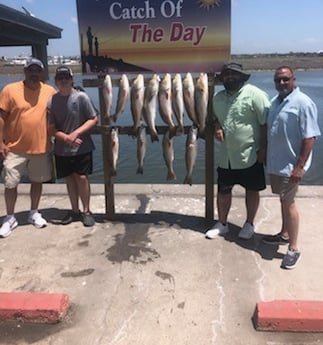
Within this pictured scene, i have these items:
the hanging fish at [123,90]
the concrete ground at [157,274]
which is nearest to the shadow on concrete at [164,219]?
the concrete ground at [157,274]

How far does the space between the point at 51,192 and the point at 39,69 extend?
2.19 metres

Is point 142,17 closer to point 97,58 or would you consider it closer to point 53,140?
point 97,58

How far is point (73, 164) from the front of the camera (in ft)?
16.7

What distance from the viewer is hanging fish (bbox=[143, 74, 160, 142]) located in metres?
4.71

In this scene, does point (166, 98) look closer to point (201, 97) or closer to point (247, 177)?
point (201, 97)

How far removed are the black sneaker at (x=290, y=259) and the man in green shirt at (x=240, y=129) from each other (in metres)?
0.74

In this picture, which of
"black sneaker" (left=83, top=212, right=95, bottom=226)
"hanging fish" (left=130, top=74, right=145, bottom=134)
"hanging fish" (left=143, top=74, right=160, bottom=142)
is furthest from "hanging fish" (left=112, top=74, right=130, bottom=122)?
"black sneaker" (left=83, top=212, right=95, bottom=226)

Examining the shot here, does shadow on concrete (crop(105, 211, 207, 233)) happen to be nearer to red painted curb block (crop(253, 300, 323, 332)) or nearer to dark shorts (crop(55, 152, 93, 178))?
dark shorts (crop(55, 152, 93, 178))

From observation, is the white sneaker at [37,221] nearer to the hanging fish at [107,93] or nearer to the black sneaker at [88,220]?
the black sneaker at [88,220]

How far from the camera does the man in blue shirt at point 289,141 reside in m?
3.95

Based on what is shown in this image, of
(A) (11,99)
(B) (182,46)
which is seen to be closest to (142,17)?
(B) (182,46)

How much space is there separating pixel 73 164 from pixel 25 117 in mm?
716

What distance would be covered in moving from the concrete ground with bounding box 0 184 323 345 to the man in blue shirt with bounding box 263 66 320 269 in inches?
19.1

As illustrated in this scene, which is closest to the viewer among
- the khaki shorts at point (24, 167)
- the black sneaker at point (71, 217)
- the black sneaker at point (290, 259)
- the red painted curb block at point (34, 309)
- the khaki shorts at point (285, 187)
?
the red painted curb block at point (34, 309)
